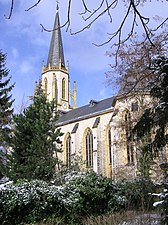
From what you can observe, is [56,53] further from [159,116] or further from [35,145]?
[159,116]

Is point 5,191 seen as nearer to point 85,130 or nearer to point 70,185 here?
point 70,185

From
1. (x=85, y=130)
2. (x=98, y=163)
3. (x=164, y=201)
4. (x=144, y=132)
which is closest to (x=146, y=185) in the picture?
(x=144, y=132)

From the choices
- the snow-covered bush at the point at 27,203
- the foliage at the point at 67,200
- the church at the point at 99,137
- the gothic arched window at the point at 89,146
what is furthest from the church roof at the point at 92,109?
the snow-covered bush at the point at 27,203

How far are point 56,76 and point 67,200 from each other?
4636 centimetres

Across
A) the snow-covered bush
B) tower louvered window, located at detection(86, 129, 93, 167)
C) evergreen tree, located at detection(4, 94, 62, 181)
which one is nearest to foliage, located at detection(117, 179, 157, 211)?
the snow-covered bush

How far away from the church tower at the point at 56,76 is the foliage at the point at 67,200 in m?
43.2

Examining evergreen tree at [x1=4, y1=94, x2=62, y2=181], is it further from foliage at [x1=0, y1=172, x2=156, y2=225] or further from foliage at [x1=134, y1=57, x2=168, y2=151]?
foliage at [x1=134, y1=57, x2=168, y2=151]

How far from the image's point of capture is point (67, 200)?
37.8 feet

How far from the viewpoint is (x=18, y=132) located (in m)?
22.3

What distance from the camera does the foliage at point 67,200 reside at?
1066 centimetres

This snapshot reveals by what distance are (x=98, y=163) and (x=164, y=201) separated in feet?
103

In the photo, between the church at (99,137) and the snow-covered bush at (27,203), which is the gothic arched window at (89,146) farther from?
the snow-covered bush at (27,203)

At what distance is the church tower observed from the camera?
5606cm

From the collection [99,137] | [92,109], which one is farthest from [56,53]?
[99,137]
